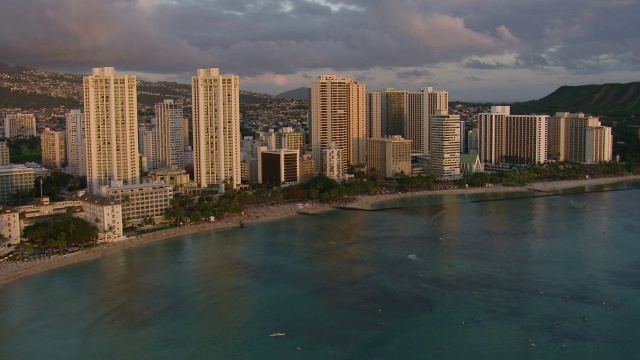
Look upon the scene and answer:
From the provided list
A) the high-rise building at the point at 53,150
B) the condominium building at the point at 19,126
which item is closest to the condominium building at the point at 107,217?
the high-rise building at the point at 53,150

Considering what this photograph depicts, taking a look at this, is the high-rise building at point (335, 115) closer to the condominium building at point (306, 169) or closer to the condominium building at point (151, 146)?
the condominium building at point (306, 169)

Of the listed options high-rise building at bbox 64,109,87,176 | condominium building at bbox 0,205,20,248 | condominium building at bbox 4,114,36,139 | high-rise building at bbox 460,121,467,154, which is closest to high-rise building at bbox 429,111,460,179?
high-rise building at bbox 460,121,467,154

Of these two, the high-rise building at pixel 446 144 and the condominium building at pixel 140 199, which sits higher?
the high-rise building at pixel 446 144

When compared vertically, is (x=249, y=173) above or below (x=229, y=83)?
below

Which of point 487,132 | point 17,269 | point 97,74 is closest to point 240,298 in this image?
point 17,269

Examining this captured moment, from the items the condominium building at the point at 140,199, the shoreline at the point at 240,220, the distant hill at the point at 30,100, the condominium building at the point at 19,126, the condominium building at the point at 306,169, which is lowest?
the shoreline at the point at 240,220

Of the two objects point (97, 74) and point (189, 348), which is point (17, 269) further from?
point (97, 74)

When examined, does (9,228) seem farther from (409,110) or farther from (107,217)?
(409,110)
